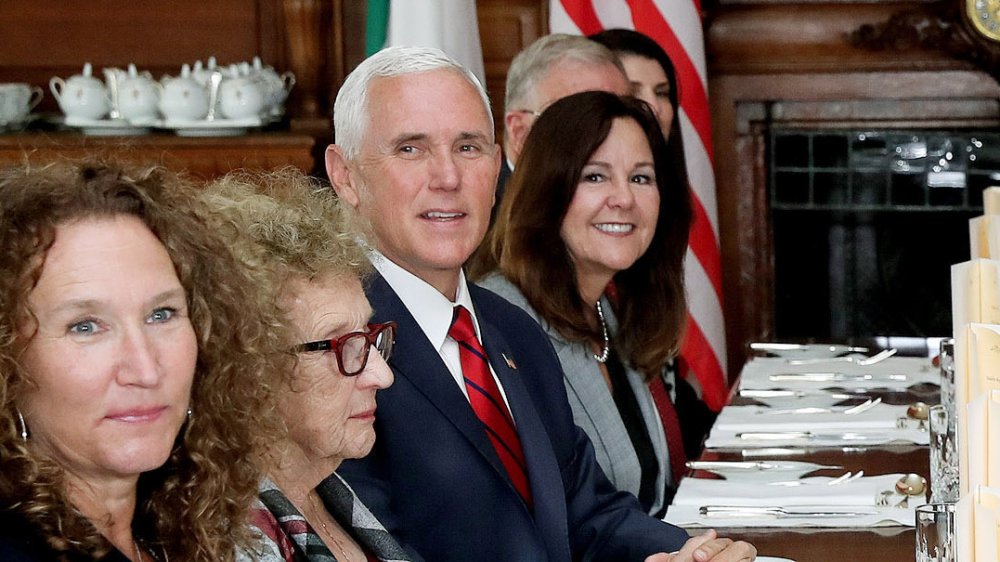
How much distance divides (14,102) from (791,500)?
9.85ft

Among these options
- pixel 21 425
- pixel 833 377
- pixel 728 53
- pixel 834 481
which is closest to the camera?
pixel 21 425

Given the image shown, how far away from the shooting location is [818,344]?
4.27 m

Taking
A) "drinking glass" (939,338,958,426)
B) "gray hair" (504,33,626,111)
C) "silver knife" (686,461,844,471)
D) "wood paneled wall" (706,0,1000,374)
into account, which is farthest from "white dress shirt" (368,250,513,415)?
"wood paneled wall" (706,0,1000,374)

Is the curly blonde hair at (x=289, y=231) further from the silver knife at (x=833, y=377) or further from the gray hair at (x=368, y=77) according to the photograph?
the silver knife at (x=833, y=377)

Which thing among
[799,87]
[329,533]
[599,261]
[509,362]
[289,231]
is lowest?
[329,533]

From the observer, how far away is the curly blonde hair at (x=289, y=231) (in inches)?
68.9

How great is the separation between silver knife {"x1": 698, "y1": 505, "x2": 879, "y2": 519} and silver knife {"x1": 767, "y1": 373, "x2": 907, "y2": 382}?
1284 millimetres

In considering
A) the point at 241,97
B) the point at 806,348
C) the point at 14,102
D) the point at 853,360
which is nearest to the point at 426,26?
the point at 241,97

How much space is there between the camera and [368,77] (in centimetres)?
233

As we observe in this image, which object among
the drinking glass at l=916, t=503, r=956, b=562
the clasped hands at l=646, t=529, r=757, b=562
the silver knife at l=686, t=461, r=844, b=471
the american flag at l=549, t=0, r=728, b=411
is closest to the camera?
the drinking glass at l=916, t=503, r=956, b=562

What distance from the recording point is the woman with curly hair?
4.23ft

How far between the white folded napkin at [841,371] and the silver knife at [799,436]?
22.4 inches

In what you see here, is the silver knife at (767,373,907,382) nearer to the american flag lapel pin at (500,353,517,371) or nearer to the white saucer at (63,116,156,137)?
the american flag lapel pin at (500,353,517,371)

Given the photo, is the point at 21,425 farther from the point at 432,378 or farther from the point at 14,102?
the point at 14,102
